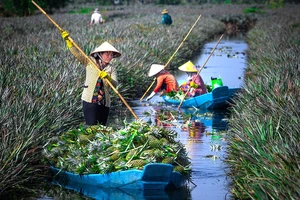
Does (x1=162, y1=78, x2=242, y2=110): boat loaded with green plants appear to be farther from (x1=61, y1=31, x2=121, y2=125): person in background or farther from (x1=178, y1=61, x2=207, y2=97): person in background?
(x1=61, y1=31, x2=121, y2=125): person in background

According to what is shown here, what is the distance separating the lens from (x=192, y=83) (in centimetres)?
1795

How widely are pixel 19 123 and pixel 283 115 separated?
3494 millimetres

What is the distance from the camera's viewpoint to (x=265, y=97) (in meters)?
13.1

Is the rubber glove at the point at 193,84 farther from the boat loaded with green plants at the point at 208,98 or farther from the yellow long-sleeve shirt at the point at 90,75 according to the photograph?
the yellow long-sleeve shirt at the point at 90,75

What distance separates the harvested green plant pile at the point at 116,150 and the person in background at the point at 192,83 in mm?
7491

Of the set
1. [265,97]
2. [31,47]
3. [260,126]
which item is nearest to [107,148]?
[260,126]

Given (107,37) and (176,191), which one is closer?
(176,191)

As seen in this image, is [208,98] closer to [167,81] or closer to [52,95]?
[167,81]

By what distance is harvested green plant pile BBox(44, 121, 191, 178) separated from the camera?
32.3 ft

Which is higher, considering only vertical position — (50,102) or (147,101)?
(50,102)

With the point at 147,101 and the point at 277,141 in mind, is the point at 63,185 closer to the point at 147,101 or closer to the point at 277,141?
the point at 277,141

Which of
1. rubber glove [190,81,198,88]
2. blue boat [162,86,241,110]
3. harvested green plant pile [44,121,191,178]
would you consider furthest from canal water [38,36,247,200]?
rubber glove [190,81,198,88]

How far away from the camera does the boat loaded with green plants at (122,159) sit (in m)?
9.72

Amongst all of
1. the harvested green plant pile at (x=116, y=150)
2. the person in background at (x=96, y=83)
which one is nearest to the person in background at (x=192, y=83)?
the person in background at (x=96, y=83)
